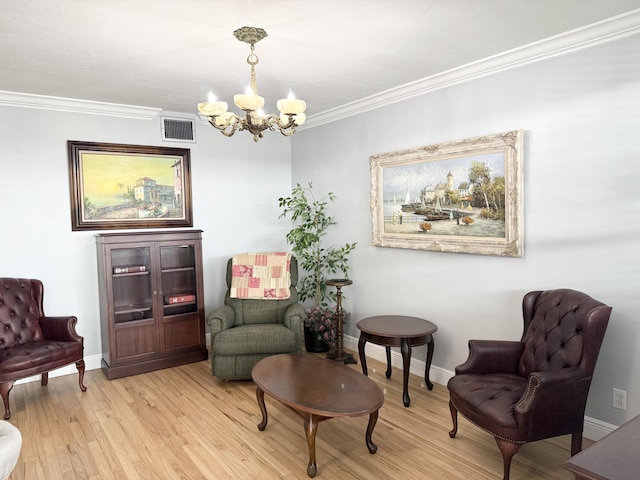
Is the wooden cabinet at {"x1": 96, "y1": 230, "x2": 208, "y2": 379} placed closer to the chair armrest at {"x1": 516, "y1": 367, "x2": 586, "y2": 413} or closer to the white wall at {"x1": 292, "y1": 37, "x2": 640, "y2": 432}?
the white wall at {"x1": 292, "y1": 37, "x2": 640, "y2": 432}

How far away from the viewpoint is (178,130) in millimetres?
4789

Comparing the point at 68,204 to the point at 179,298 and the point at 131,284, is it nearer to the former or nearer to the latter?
the point at 131,284

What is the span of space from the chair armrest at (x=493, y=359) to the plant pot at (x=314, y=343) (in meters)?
2.07

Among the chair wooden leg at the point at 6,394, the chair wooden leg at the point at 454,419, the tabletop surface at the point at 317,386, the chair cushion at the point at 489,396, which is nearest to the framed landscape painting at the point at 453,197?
the chair cushion at the point at 489,396

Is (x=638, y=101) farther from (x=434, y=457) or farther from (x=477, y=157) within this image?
(x=434, y=457)

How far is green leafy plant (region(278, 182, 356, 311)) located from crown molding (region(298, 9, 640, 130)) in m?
1.17

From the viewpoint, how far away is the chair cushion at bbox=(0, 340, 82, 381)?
3332 millimetres

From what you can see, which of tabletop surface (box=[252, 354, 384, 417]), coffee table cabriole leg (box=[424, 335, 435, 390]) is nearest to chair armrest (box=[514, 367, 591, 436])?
tabletop surface (box=[252, 354, 384, 417])

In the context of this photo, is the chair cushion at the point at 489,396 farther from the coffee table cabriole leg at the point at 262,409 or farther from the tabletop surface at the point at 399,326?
the coffee table cabriole leg at the point at 262,409

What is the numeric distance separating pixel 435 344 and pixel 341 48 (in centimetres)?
255

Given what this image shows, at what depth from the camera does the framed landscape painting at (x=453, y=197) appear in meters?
3.21

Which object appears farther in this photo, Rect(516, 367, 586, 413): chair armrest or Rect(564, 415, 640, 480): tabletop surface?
Rect(516, 367, 586, 413): chair armrest

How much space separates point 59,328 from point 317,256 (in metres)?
2.54

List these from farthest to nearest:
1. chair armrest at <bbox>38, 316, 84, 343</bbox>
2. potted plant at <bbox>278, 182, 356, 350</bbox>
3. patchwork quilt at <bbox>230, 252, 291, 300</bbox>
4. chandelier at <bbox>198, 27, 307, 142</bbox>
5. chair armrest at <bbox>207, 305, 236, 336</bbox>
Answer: potted plant at <bbox>278, 182, 356, 350</bbox> < patchwork quilt at <bbox>230, 252, 291, 300</bbox> < chair armrest at <bbox>207, 305, 236, 336</bbox> < chair armrest at <bbox>38, 316, 84, 343</bbox> < chandelier at <bbox>198, 27, 307, 142</bbox>
